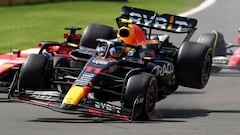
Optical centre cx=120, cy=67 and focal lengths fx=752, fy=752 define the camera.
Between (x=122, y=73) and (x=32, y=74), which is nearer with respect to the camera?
(x=32, y=74)

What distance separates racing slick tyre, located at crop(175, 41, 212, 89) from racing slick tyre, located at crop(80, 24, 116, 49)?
5.89 ft

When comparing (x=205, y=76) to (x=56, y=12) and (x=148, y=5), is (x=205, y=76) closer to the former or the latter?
(x=56, y=12)

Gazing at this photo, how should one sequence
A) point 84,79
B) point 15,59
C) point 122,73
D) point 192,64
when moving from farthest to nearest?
1. point 15,59
2. point 192,64
3. point 122,73
4. point 84,79

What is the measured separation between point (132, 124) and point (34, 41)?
14301 millimetres

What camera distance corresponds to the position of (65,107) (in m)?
9.80

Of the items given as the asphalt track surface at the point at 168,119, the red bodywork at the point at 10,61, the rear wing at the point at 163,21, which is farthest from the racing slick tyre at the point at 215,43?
the red bodywork at the point at 10,61

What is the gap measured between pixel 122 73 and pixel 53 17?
21031 mm

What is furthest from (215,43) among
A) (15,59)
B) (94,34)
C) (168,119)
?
(168,119)


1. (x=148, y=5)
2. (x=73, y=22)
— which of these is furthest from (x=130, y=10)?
(x=148, y=5)

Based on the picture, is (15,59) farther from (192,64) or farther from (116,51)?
(192,64)

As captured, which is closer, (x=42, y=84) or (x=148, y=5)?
(x=42, y=84)

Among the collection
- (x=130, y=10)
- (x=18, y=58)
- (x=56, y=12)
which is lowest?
(x=56, y=12)

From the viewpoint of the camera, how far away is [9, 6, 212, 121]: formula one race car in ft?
32.8

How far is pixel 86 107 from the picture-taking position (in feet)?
32.2
